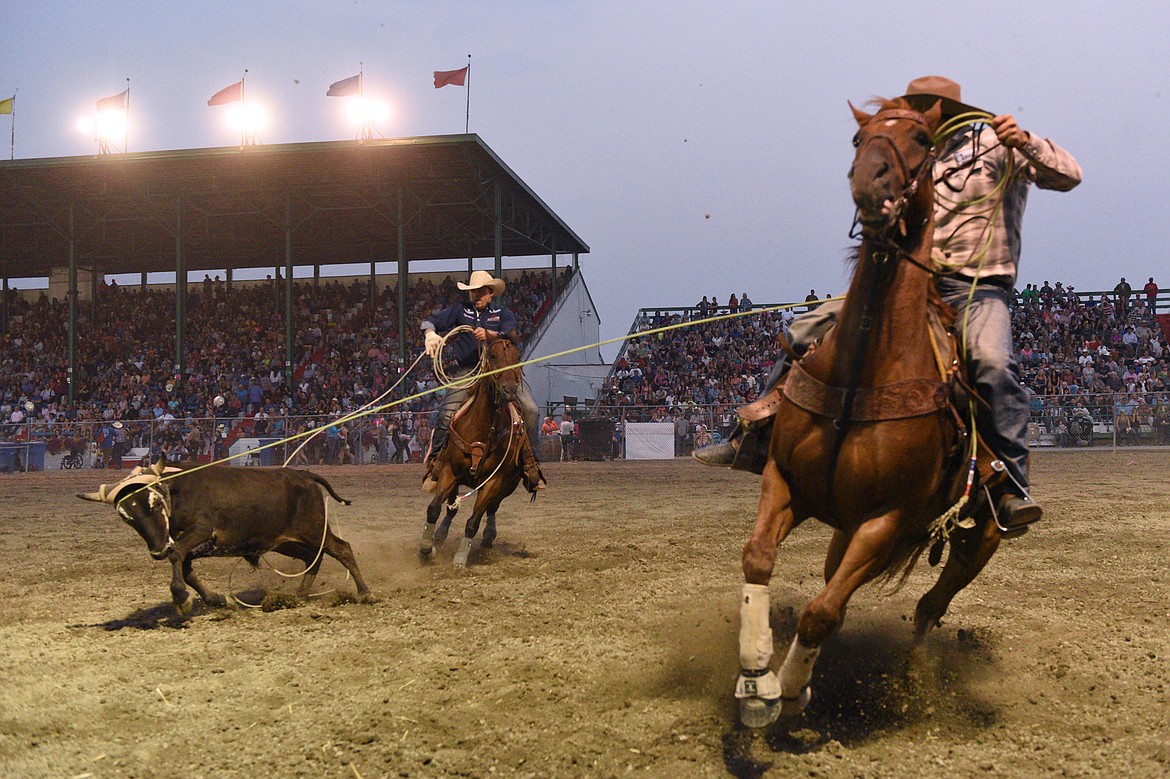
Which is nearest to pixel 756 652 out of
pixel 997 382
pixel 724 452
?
pixel 724 452

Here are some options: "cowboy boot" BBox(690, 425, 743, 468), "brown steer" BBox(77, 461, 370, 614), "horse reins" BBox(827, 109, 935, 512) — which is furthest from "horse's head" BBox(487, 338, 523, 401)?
"horse reins" BBox(827, 109, 935, 512)

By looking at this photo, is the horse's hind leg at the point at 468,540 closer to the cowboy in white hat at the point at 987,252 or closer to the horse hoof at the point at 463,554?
the horse hoof at the point at 463,554

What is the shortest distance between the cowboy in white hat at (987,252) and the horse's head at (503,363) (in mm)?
3377

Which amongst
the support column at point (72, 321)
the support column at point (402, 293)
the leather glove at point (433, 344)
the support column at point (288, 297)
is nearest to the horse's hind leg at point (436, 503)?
the leather glove at point (433, 344)

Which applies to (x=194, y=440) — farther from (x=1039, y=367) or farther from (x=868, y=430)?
(x=1039, y=367)

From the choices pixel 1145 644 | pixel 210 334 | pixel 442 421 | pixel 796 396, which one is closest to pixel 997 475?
pixel 796 396

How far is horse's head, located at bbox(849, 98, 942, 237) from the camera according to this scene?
3.35 metres

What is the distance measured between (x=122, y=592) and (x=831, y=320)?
5.53 m

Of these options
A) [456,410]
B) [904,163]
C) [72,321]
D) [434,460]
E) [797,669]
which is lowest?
[797,669]

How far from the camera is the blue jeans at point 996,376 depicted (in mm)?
3979

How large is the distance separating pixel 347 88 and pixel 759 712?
93.4ft

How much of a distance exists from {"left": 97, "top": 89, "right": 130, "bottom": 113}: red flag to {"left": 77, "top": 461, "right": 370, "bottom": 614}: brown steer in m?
28.2

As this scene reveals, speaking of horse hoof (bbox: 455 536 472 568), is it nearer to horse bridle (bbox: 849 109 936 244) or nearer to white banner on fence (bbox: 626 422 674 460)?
horse bridle (bbox: 849 109 936 244)

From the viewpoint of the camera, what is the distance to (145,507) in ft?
18.9
